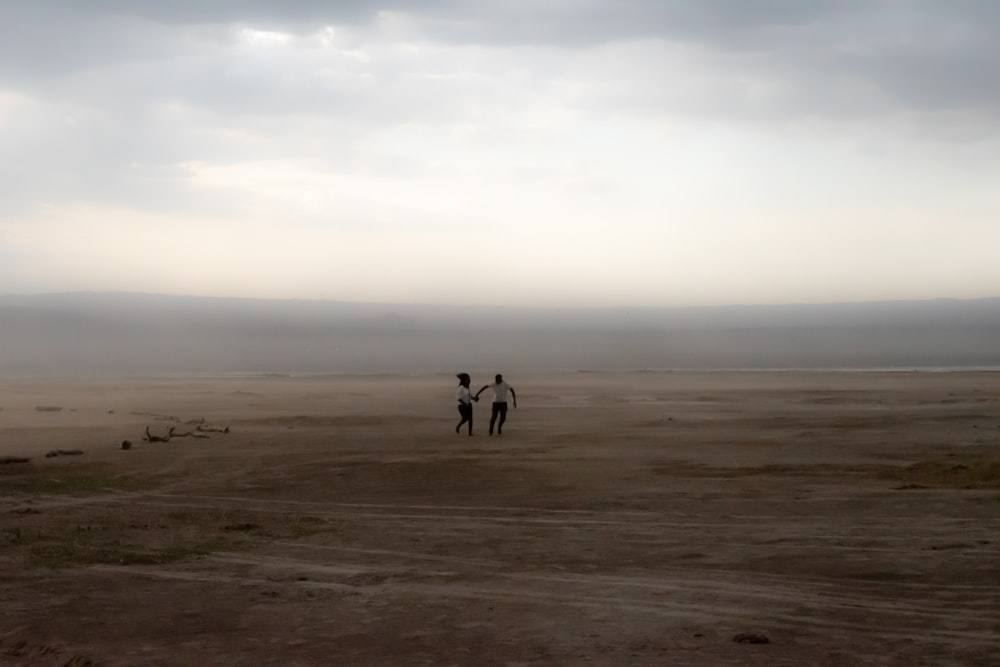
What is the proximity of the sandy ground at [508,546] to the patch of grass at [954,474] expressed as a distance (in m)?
0.09

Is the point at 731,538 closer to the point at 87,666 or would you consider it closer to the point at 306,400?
the point at 87,666

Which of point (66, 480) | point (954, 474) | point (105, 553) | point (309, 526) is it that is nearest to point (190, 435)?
point (66, 480)

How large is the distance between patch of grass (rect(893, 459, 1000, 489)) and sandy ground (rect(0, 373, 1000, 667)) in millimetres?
87

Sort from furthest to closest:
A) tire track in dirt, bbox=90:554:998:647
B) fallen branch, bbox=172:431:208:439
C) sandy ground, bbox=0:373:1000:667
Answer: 1. fallen branch, bbox=172:431:208:439
2. tire track in dirt, bbox=90:554:998:647
3. sandy ground, bbox=0:373:1000:667

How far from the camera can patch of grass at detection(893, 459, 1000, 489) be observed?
1602cm

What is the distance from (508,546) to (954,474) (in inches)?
355

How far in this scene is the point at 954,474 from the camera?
1695 cm

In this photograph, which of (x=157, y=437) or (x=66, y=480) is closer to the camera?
(x=66, y=480)

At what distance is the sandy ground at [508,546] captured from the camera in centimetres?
811

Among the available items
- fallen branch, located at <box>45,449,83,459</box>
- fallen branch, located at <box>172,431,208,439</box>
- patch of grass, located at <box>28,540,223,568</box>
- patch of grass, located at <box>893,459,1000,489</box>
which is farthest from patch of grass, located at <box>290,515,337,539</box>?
fallen branch, located at <box>172,431,208,439</box>

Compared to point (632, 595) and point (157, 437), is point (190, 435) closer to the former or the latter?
point (157, 437)

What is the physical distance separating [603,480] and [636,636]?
9.09m

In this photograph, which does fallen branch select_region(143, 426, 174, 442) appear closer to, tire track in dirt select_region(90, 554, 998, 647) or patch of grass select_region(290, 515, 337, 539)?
patch of grass select_region(290, 515, 337, 539)

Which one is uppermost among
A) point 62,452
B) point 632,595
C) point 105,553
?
point 632,595
